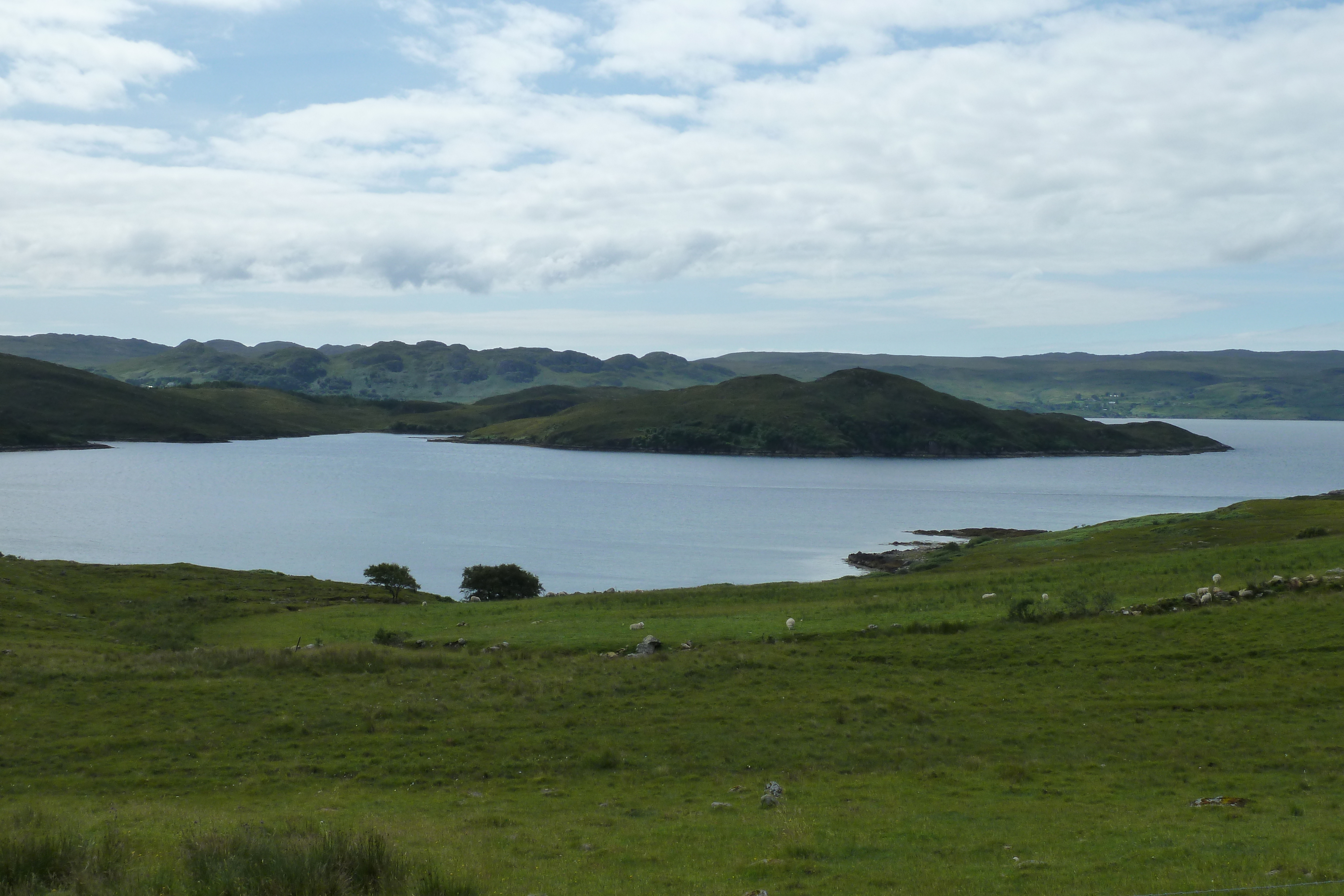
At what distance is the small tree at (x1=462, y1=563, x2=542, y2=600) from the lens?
64375 millimetres

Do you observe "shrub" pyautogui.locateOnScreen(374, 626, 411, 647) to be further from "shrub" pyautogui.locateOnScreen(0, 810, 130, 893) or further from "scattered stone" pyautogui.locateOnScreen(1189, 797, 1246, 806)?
"scattered stone" pyautogui.locateOnScreen(1189, 797, 1246, 806)

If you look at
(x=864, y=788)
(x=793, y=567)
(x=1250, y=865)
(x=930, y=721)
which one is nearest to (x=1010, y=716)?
(x=930, y=721)

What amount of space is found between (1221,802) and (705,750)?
1115 cm

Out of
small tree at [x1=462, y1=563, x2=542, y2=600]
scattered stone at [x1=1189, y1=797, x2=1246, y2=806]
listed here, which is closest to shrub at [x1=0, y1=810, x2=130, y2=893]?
scattered stone at [x1=1189, y1=797, x2=1246, y2=806]

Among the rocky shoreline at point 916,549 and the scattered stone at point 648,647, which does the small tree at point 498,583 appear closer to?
the scattered stone at point 648,647

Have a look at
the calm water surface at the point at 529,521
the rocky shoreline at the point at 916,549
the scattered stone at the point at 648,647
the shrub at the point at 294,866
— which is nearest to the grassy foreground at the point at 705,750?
the shrub at the point at 294,866

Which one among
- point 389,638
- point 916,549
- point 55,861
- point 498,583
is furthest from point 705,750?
point 916,549

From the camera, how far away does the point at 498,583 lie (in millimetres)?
64500

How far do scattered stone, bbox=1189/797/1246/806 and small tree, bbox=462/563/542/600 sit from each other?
49.9 metres

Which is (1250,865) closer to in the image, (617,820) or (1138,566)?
(617,820)

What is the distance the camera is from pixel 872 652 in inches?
1291

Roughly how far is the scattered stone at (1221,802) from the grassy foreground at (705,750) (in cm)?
20

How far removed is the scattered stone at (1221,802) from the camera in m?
17.8

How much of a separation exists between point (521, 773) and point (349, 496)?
158 m
